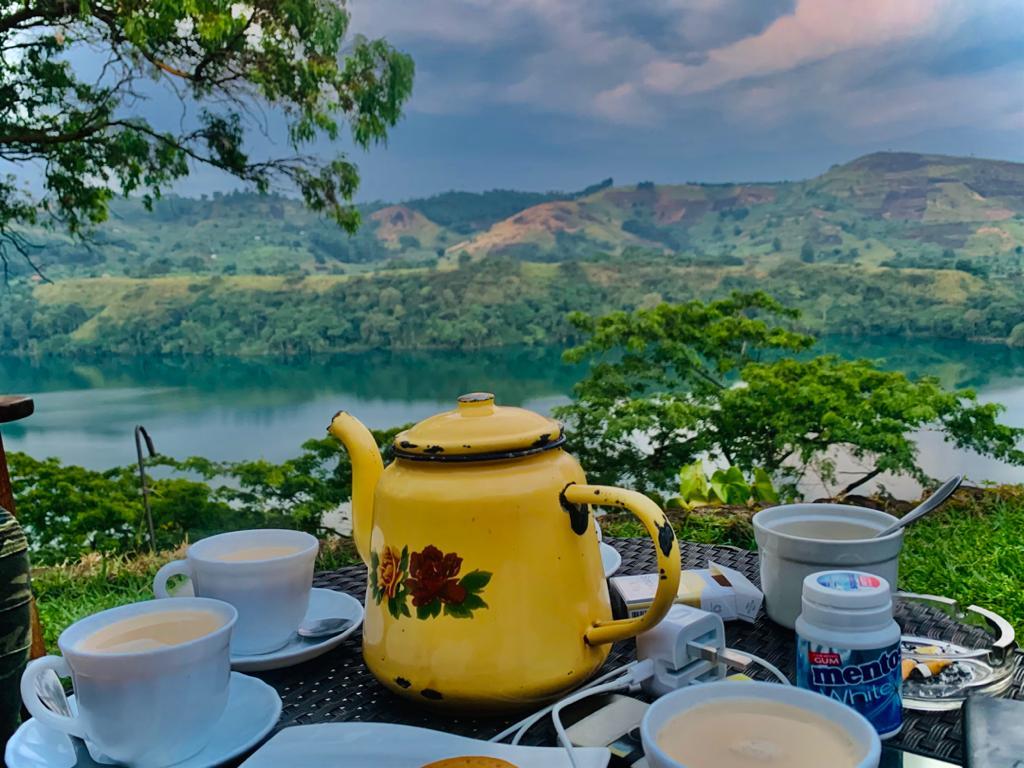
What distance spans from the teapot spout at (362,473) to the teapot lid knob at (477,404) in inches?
4.4

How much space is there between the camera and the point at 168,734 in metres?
0.55

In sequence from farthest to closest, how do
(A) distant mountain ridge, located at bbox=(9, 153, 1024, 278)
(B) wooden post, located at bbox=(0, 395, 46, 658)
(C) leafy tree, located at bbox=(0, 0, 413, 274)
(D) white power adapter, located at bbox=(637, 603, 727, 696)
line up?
(A) distant mountain ridge, located at bbox=(9, 153, 1024, 278), (C) leafy tree, located at bbox=(0, 0, 413, 274), (B) wooden post, located at bbox=(0, 395, 46, 658), (D) white power adapter, located at bbox=(637, 603, 727, 696)

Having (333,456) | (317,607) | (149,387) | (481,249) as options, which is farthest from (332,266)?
(317,607)

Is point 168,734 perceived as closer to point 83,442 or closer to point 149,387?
point 83,442

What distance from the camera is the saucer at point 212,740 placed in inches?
22.2

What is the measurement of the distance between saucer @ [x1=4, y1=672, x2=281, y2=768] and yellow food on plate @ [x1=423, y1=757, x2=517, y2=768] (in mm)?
156

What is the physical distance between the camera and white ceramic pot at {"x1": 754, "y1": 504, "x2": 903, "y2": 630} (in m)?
0.68

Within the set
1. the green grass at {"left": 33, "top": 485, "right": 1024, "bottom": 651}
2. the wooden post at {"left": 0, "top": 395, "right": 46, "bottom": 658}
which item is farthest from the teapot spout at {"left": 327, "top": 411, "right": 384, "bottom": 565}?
the green grass at {"left": 33, "top": 485, "right": 1024, "bottom": 651}

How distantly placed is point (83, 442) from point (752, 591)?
12.9ft

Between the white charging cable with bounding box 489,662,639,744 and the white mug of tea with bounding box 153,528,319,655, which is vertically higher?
the white mug of tea with bounding box 153,528,319,655

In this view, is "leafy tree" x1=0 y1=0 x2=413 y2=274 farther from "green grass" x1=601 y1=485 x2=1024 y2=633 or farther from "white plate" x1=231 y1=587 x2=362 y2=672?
"white plate" x1=231 y1=587 x2=362 y2=672

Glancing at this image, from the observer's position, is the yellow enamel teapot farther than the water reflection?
No

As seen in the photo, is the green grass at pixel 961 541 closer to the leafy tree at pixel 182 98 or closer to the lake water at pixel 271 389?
the lake water at pixel 271 389

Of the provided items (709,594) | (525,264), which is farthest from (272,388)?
(709,594)
